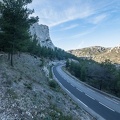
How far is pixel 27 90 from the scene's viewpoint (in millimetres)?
15266

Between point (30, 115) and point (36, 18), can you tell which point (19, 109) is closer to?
point (30, 115)

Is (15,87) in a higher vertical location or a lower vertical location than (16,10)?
lower

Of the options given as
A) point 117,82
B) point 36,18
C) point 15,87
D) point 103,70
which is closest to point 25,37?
point 36,18

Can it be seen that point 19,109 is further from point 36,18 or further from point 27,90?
point 36,18

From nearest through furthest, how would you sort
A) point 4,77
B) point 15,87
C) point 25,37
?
point 15,87 → point 4,77 → point 25,37

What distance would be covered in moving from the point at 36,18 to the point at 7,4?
157 inches

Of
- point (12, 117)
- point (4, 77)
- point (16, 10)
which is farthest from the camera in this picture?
point (16, 10)

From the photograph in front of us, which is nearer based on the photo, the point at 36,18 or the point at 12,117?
the point at 12,117

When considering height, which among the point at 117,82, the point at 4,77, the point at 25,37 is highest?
the point at 25,37

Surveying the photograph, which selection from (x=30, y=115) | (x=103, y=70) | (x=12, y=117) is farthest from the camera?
(x=103, y=70)

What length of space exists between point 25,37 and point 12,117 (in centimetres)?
1837

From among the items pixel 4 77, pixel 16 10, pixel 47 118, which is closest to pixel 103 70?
pixel 16 10

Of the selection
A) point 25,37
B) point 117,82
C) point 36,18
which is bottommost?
point 117,82

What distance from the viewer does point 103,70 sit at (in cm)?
4403
